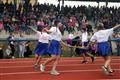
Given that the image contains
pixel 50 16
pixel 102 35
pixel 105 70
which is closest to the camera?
pixel 105 70

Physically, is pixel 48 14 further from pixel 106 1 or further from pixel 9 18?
pixel 106 1

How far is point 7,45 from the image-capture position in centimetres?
2225

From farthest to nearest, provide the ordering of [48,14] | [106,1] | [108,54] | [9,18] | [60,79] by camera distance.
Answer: [106,1]
[48,14]
[9,18]
[108,54]
[60,79]

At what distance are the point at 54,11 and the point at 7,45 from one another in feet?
27.3

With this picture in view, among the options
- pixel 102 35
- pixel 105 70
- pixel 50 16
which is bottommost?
pixel 105 70

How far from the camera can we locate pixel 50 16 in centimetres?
2803

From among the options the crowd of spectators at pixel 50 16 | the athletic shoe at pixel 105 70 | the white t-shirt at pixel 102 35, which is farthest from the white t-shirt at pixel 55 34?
the crowd of spectators at pixel 50 16

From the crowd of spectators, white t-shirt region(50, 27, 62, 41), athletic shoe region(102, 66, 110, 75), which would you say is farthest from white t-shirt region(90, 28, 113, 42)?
the crowd of spectators

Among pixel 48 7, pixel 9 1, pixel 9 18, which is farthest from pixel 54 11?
pixel 9 18

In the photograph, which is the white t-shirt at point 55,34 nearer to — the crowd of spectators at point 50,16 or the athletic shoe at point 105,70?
the athletic shoe at point 105,70

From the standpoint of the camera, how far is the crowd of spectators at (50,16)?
2512 cm

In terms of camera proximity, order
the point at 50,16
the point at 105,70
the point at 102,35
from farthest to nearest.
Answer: the point at 50,16
the point at 102,35
the point at 105,70

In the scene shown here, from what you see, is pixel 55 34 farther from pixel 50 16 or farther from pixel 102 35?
pixel 50 16

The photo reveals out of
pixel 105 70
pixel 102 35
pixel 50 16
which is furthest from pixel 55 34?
pixel 50 16
